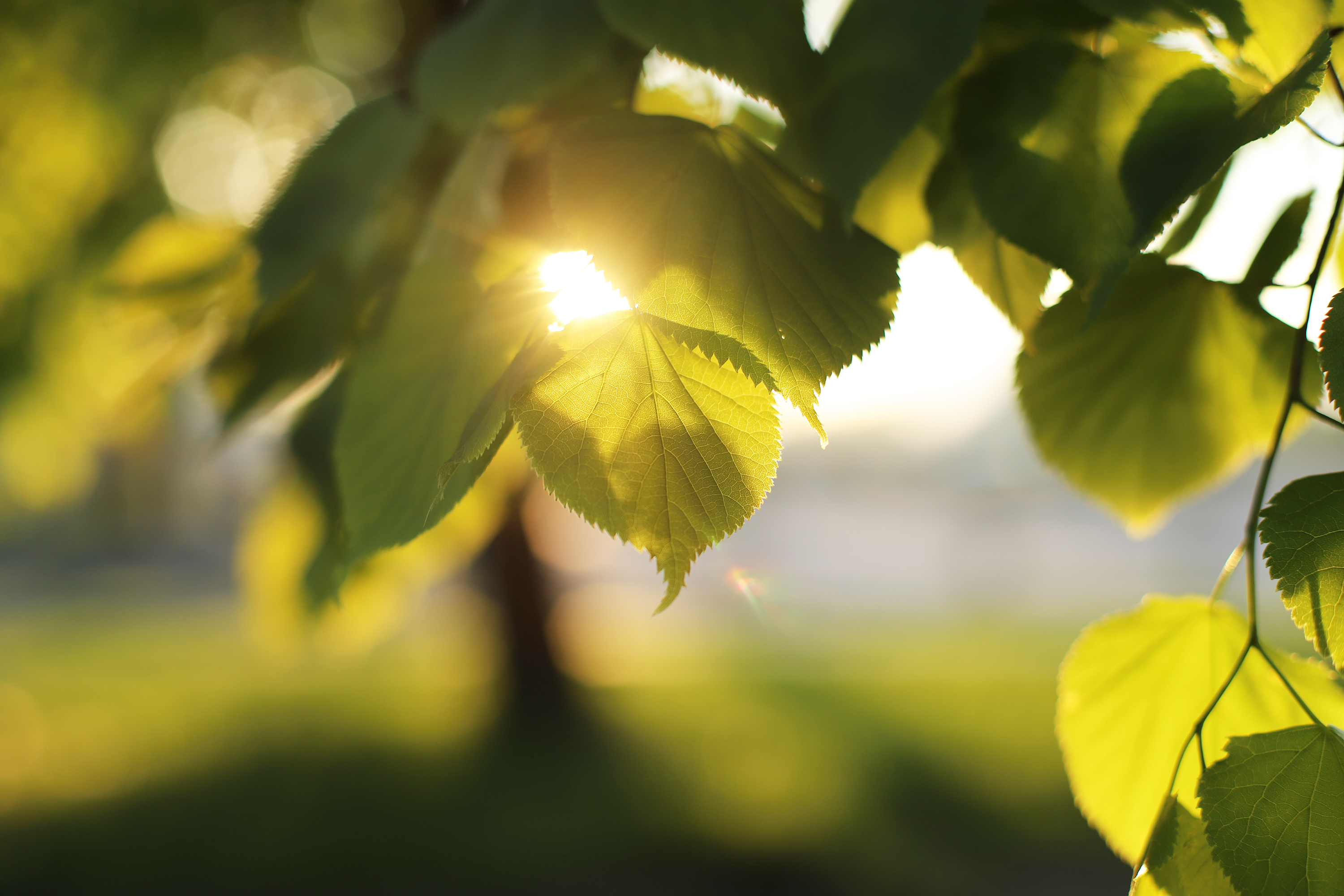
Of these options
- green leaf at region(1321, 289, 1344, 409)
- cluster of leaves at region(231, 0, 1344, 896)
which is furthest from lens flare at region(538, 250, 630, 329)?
green leaf at region(1321, 289, 1344, 409)

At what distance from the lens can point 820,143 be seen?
18.4 inches

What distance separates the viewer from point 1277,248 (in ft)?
1.84

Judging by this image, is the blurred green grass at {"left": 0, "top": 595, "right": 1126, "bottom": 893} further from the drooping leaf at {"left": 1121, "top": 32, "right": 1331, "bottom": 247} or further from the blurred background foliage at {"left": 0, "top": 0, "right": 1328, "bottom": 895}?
the drooping leaf at {"left": 1121, "top": 32, "right": 1331, "bottom": 247}

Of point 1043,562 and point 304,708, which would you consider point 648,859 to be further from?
point 1043,562

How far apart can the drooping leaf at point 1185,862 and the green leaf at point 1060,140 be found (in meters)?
0.32

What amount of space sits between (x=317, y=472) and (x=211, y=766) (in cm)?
512

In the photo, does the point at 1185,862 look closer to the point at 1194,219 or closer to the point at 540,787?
the point at 1194,219

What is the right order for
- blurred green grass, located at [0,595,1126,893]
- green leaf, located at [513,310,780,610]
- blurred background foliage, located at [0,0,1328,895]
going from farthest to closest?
blurred green grass, located at [0,595,1126,893], blurred background foliage, located at [0,0,1328,895], green leaf, located at [513,310,780,610]

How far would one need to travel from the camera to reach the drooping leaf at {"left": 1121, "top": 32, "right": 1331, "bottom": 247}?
1.32 ft

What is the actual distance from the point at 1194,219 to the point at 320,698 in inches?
271

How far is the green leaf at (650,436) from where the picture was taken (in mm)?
393

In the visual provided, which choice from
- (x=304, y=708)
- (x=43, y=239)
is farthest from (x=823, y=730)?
(x=43, y=239)

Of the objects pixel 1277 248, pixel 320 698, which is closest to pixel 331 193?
pixel 1277 248

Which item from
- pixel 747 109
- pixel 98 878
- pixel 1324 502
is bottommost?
pixel 98 878
